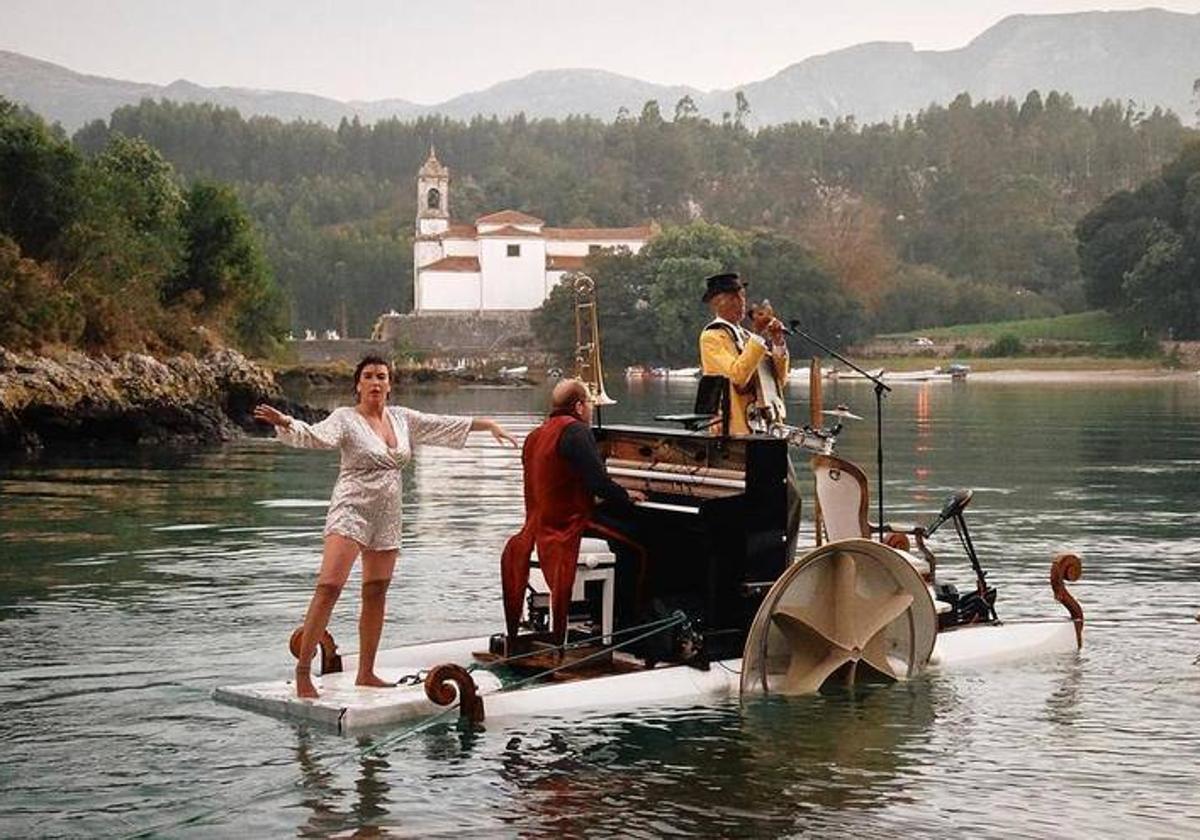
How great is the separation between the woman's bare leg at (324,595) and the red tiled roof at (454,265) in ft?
511

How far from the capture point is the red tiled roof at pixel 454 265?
166500mm

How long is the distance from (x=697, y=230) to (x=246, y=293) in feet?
263

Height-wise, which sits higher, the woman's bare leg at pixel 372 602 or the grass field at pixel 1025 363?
the grass field at pixel 1025 363

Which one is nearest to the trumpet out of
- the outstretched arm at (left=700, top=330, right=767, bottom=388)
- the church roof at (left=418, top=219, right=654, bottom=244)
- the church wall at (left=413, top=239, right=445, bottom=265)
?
the outstretched arm at (left=700, top=330, right=767, bottom=388)

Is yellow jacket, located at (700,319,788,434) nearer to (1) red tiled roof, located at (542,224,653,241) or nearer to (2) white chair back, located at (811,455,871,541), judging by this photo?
(2) white chair back, located at (811,455,871,541)

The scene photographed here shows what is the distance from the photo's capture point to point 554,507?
12031 mm

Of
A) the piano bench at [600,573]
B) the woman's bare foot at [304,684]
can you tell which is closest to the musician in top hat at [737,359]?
the piano bench at [600,573]

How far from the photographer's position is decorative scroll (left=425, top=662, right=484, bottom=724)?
11.2 m

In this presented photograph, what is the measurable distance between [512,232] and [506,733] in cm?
15637

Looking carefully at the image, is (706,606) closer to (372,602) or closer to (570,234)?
(372,602)

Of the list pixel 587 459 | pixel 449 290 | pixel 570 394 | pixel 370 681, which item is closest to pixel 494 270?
pixel 449 290

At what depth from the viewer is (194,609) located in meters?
16.8

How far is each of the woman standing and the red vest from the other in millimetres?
533

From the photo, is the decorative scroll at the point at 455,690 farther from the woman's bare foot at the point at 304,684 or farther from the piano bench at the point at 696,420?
the piano bench at the point at 696,420
